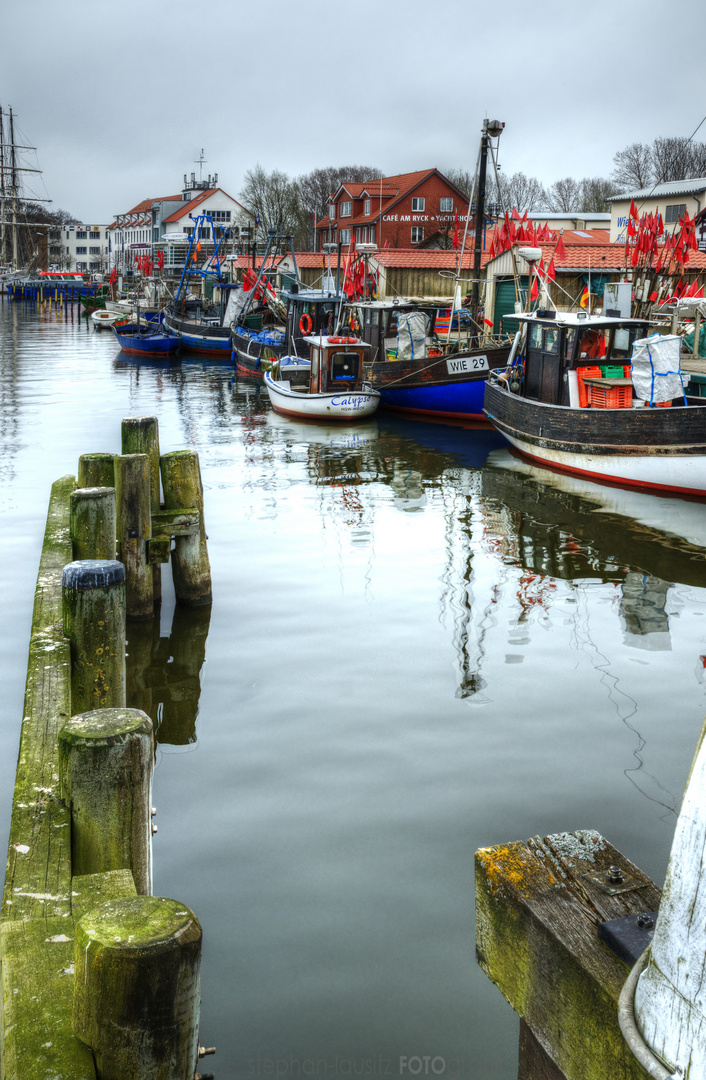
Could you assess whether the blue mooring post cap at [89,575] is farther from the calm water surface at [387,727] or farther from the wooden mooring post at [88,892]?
the calm water surface at [387,727]

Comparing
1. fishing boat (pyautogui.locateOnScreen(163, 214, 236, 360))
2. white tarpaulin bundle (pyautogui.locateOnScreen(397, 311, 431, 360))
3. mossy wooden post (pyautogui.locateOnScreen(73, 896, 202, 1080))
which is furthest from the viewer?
fishing boat (pyautogui.locateOnScreen(163, 214, 236, 360))

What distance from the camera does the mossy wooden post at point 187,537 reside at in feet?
27.9

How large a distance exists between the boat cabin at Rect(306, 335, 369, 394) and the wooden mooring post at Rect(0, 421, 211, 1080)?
17.7m

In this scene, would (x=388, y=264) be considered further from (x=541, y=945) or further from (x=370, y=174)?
(x=370, y=174)

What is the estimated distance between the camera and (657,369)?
1499 cm

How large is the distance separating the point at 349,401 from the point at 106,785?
19401mm

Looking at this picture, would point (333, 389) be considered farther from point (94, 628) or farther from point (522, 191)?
point (522, 191)

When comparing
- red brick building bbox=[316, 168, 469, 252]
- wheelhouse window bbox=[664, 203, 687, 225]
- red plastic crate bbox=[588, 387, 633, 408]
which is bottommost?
red plastic crate bbox=[588, 387, 633, 408]

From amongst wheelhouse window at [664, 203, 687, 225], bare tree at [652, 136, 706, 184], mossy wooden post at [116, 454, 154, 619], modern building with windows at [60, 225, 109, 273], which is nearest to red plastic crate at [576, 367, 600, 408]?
mossy wooden post at [116, 454, 154, 619]

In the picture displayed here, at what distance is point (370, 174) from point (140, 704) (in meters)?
101

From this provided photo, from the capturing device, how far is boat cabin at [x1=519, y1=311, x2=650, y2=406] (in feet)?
55.3

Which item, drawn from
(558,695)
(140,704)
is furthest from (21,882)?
(558,695)

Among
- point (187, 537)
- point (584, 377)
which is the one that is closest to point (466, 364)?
point (584, 377)

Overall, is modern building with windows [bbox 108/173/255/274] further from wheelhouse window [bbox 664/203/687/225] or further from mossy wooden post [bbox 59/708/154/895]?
mossy wooden post [bbox 59/708/154/895]
